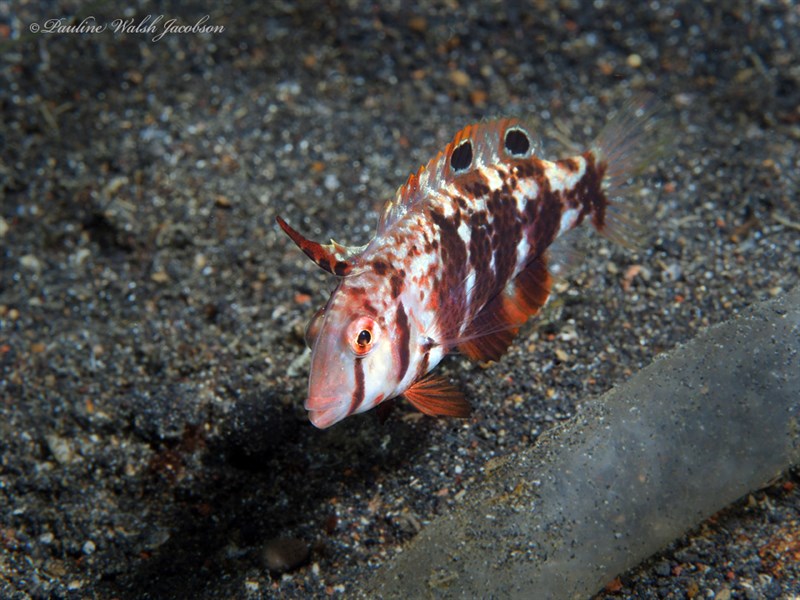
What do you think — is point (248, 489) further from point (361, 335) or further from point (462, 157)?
point (462, 157)

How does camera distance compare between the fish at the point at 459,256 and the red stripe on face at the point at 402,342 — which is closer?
the fish at the point at 459,256

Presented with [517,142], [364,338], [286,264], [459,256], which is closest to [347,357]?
[364,338]

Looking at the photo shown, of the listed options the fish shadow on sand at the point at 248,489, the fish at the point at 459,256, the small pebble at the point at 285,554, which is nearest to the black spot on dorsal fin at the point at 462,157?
the fish at the point at 459,256

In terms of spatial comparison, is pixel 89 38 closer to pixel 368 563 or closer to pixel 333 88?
pixel 333 88

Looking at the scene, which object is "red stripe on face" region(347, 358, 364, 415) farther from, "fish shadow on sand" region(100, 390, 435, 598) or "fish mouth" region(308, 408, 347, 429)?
"fish shadow on sand" region(100, 390, 435, 598)

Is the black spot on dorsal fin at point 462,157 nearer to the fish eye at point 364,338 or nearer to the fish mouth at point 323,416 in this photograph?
the fish eye at point 364,338

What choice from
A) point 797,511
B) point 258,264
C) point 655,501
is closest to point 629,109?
point 655,501
